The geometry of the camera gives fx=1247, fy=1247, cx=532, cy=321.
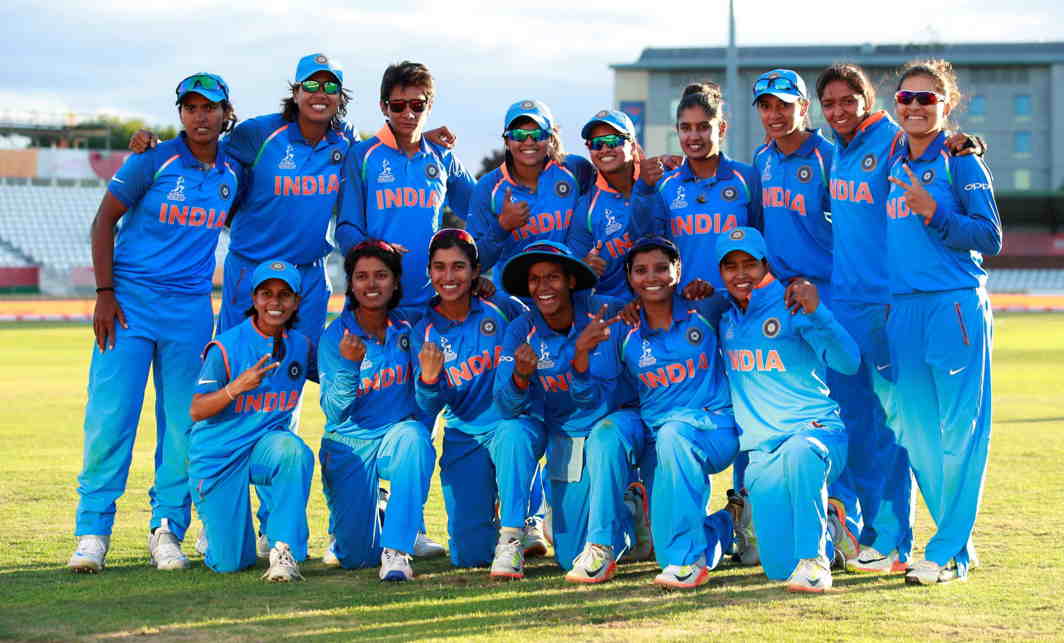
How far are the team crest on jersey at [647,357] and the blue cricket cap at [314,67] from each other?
246 cm

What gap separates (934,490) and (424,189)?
329 cm

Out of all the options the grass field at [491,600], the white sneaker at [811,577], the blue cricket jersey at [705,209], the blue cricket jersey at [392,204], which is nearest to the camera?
the grass field at [491,600]

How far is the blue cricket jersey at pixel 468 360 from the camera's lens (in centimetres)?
682

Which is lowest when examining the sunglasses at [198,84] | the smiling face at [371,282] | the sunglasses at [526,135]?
the smiling face at [371,282]

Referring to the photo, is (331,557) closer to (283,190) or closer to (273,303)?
(273,303)

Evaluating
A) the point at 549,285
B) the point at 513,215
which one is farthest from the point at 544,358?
the point at 513,215

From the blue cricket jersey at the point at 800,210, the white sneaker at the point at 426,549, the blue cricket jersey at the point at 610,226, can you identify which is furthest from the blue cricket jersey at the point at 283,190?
the blue cricket jersey at the point at 800,210

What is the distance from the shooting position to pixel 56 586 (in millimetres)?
6125

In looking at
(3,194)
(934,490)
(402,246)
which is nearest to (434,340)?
(402,246)

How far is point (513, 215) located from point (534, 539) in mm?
1856

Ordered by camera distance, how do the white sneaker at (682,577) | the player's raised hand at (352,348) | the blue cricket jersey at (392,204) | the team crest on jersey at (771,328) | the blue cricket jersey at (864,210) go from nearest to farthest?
the white sneaker at (682,577) < the team crest on jersey at (771,328) < the blue cricket jersey at (864,210) < the player's raised hand at (352,348) < the blue cricket jersey at (392,204)

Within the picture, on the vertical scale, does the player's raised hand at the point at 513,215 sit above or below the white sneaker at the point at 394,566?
above

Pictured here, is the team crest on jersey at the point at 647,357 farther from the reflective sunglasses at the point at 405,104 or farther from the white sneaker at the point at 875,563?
the reflective sunglasses at the point at 405,104

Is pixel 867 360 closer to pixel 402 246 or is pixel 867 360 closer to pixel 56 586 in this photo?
pixel 402 246
